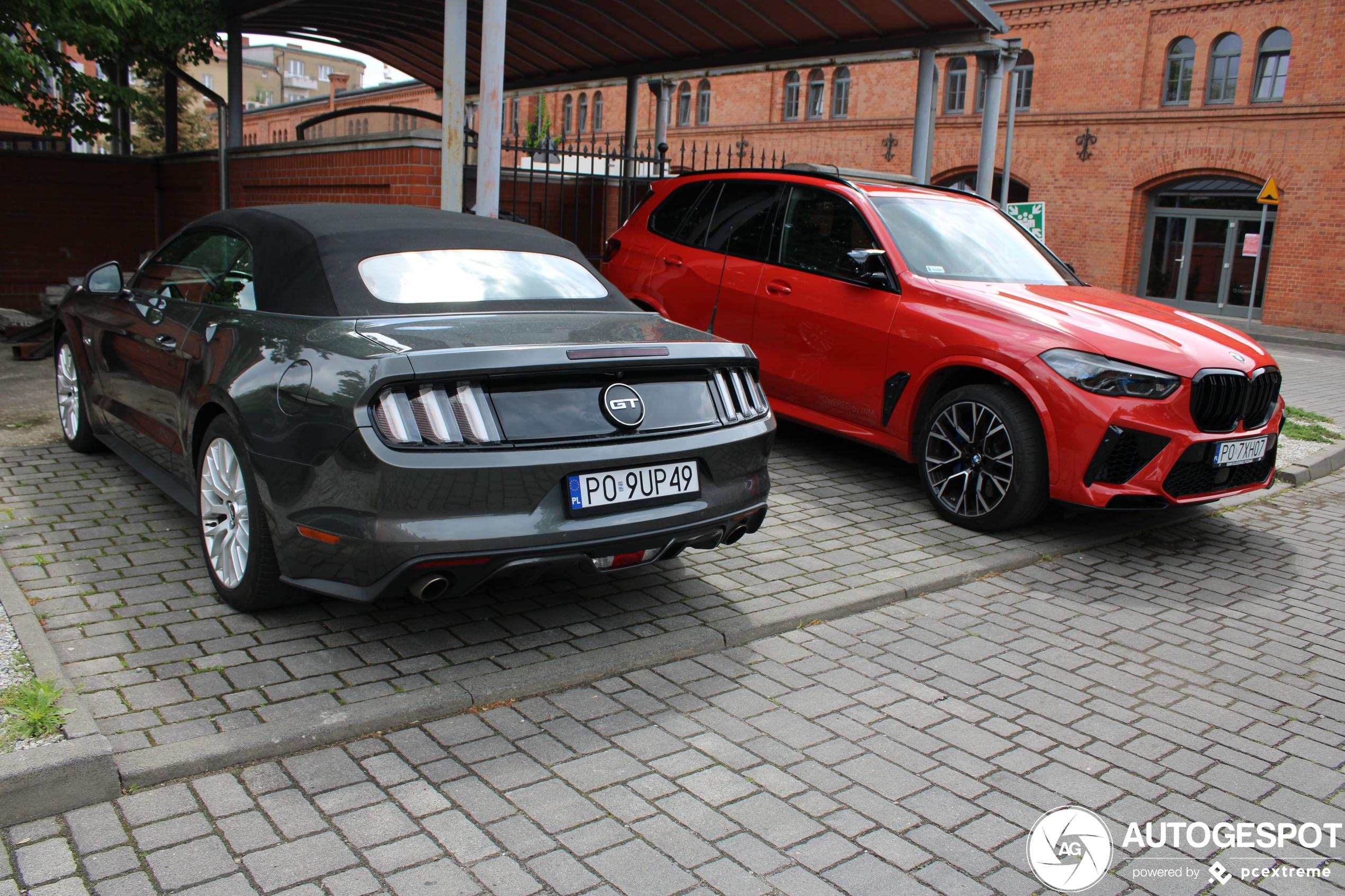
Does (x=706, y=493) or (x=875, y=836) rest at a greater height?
(x=706, y=493)

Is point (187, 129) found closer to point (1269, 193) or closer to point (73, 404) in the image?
point (1269, 193)

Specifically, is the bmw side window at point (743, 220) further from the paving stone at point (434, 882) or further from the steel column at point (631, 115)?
the steel column at point (631, 115)

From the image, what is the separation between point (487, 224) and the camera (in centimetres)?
485

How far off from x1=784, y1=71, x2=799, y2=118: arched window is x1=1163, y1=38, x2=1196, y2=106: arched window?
12763 millimetres

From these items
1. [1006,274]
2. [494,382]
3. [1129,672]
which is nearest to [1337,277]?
[1006,274]

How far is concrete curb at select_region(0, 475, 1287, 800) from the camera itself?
2959 mm

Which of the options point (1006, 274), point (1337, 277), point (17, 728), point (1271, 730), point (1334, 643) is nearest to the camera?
point (17, 728)

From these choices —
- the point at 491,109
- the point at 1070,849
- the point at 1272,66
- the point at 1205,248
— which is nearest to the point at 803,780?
the point at 1070,849

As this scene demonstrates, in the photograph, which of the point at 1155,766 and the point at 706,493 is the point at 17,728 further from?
the point at 1155,766

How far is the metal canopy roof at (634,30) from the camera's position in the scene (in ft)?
33.3

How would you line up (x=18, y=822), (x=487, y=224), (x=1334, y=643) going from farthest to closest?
(x=487, y=224), (x=1334, y=643), (x=18, y=822)

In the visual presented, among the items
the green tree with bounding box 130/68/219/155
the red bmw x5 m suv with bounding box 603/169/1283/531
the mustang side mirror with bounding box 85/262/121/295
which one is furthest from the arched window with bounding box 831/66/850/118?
the mustang side mirror with bounding box 85/262/121/295

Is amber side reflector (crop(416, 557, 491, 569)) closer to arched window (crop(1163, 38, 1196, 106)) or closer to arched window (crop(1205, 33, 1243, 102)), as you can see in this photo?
arched window (crop(1205, 33, 1243, 102))

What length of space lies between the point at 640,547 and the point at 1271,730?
231 centimetres
